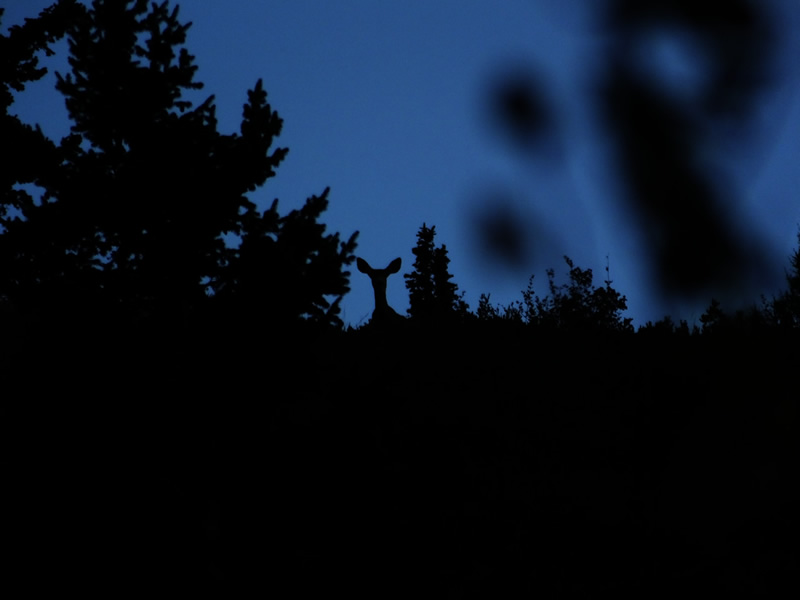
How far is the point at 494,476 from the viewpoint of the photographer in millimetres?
9609

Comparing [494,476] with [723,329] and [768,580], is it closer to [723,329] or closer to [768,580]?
[768,580]

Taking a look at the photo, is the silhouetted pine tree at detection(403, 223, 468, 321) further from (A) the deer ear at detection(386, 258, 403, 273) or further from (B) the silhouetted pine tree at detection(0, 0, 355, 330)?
(B) the silhouetted pine tree at detection(0, 0, 355, 330)

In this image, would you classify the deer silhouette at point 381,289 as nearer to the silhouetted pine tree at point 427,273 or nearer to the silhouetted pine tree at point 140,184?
the silhouetted pine tree at point 140,184

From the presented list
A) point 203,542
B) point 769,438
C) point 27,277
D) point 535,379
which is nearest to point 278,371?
point 203,542

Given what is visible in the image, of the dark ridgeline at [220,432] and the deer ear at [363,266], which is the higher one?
the deer ear at [363,266]

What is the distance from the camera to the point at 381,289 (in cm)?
1686

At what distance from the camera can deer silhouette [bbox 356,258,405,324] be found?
1623 cm

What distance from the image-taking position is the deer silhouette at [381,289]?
639 inches

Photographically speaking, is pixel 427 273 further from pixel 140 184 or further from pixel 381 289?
pixel 140 184

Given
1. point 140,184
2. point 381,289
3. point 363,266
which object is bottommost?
point 140,184

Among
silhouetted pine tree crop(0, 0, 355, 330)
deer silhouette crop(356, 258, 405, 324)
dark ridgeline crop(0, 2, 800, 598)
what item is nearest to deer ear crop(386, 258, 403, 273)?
deer silhouette crop(356, 258, 405, 324)

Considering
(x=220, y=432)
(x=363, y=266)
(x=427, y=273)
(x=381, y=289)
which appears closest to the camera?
(x=220, y=432)

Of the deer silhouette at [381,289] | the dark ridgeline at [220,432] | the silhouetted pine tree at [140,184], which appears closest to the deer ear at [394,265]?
the deer silhouette at [381,289]

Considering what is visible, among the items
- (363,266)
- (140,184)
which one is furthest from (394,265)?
(140,184)
